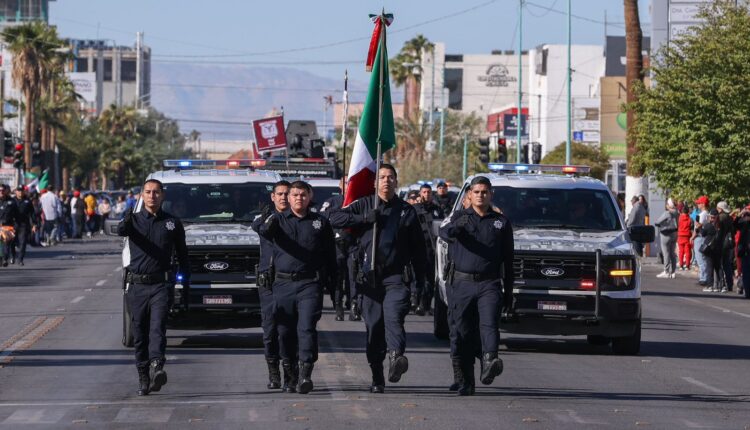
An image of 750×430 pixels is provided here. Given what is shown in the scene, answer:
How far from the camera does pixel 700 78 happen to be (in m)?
35.3

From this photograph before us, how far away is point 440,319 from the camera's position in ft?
59.4

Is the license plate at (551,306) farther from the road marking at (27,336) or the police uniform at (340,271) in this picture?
the road marking at (27,336)

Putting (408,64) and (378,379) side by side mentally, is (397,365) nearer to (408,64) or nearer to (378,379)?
(378,379)

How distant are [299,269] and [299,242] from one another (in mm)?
228

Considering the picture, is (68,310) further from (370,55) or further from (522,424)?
(522,424)

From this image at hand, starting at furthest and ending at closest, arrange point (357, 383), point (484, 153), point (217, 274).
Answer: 1. point (484, 153)
2. point (217, 274)
3. point (357, 383)

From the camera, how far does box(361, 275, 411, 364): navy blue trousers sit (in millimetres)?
12656

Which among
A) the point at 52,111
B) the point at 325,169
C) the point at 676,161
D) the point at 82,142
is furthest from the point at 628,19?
the point at 82,142

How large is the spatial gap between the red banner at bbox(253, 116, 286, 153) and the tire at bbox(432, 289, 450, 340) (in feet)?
65.6

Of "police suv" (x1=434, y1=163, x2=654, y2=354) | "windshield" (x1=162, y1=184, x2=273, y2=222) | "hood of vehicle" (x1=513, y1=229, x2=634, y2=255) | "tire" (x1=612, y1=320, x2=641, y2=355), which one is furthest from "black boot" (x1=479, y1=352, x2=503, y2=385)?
"windshield" (x1=162, y1=184, x2=273, y2=222)

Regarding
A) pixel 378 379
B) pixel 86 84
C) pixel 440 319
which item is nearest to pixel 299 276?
pixel 378 379

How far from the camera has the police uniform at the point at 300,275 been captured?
12.8 metres

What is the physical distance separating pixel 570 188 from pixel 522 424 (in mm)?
7233

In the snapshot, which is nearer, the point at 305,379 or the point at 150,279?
the point at 305,379
